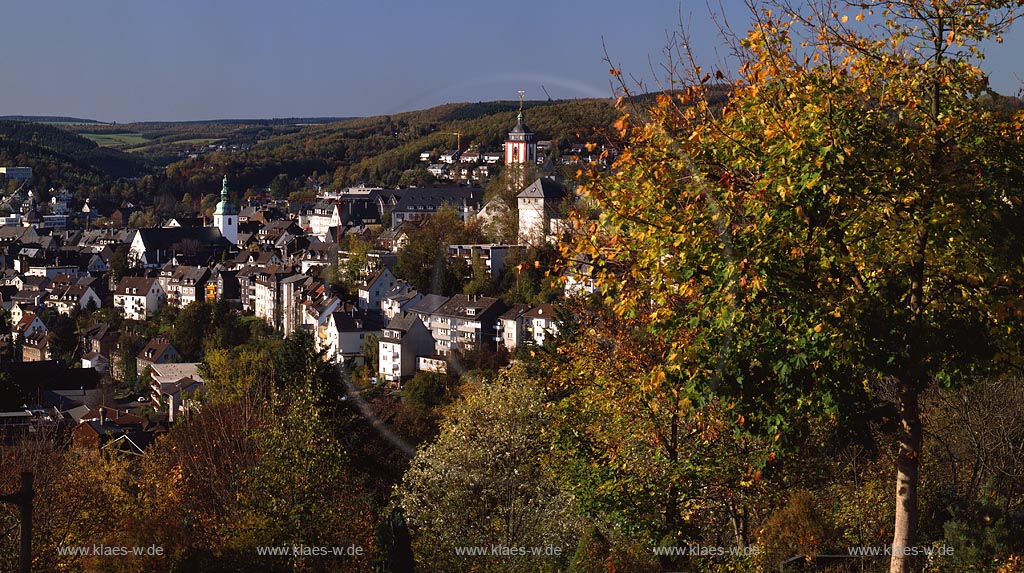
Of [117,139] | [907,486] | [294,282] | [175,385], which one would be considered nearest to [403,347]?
[175,385]

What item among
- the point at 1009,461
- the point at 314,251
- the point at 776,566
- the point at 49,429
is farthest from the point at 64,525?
the point at 314,251

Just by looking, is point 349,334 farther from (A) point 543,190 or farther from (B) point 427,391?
(B) point 427,391

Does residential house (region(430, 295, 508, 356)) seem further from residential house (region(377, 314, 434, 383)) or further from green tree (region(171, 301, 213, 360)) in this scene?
green tree (region(171, 301, 213, 360))

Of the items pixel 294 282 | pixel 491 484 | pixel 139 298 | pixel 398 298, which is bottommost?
pixel 491 484

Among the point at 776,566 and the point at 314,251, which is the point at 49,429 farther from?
the point at 314,251

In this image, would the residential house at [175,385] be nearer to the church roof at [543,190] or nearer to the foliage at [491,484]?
the church roof at [543,190]

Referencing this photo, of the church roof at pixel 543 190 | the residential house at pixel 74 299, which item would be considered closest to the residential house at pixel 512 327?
the church roof at pixel 543 190
